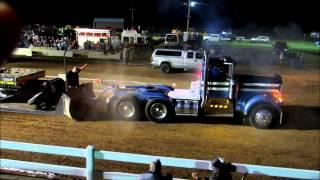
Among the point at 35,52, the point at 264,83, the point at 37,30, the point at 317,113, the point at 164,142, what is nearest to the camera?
the point at 164,142

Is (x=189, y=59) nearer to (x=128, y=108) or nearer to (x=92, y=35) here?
(x=128, y=108)

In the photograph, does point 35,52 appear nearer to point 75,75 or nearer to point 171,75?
point 171,75

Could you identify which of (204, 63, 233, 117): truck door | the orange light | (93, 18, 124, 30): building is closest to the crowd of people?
(93, 18, 124, 30): building

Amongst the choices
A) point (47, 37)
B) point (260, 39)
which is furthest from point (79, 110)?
point (260, 39)

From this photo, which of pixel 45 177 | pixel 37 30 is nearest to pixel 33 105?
pixel 45 177

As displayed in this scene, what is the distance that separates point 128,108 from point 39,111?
3.13 m

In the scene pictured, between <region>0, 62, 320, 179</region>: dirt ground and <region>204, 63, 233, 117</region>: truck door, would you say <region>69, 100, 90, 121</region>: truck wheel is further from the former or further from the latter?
<region>204, 63, 233, 117</region>: truck door

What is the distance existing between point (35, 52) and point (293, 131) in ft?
104

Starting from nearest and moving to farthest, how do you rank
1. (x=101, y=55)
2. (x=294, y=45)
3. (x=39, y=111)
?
(x=39, y=111), (x=101, y=55), (x=294, y=45)

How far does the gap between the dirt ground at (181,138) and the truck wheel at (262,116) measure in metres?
0.23

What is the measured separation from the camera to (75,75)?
14.6 m

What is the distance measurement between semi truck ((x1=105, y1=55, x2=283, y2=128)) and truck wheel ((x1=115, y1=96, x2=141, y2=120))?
0.31 meters

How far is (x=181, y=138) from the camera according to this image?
39.9 feet

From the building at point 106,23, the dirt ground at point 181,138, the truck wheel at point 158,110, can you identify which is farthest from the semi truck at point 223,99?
the building at point 106,23
